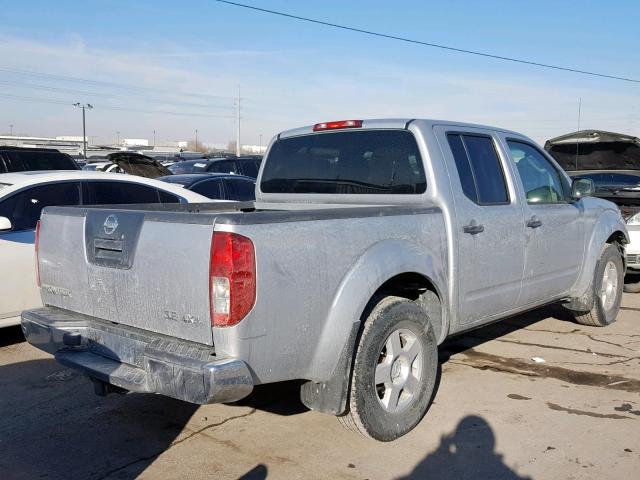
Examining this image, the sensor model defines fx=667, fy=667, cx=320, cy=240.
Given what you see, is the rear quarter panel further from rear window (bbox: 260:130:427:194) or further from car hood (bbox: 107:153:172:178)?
car hood (bbox: 107:153:172:178)

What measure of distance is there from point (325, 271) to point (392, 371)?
0.98 metres

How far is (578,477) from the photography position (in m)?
3.71

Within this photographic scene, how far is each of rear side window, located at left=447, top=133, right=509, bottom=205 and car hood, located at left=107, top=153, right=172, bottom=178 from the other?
1275 cm

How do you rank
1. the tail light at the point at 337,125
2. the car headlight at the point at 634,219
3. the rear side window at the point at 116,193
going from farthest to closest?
the car headlight at the point at 634,219 < the rear side window at the point at 116,193 < the tail light at the point at 337,125

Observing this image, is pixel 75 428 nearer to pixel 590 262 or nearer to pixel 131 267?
pixel 131 267

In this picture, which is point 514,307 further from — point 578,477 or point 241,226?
point 241,226

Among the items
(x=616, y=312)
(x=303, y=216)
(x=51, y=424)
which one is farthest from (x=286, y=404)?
(x=616, y=312)

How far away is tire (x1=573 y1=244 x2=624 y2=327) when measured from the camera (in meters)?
6.66

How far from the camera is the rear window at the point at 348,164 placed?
474cm

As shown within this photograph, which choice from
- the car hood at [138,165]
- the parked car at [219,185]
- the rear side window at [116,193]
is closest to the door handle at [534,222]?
the rear side window at [116,193]

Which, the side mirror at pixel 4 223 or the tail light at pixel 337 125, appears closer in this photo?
the tail light at pixel 337 125

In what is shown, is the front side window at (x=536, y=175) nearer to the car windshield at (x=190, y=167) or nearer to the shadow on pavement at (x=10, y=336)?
the shadow on pavement at (x=10, y=336)

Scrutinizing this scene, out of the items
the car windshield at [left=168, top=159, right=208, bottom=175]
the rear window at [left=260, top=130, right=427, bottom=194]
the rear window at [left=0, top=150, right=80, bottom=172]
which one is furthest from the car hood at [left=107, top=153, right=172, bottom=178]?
the rear window at [left=260, top=130, right=427, bottom=194]

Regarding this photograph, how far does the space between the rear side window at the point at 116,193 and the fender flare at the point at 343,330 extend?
4006 mm
